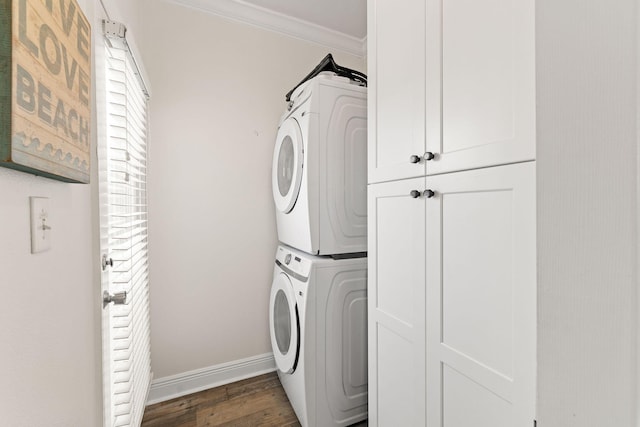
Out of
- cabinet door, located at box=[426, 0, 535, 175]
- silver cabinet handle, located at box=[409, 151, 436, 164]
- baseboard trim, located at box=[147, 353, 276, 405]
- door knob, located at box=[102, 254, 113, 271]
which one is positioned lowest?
baseboard trim, located at box=[147, 353, 276, 405]

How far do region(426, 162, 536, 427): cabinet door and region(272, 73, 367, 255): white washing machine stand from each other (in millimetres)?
600

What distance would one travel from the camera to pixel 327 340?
4.89ft

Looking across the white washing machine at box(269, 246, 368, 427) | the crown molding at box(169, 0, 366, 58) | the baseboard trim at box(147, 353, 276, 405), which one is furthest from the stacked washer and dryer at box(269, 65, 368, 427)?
the crown molding at box(169, 0, 366, 58)

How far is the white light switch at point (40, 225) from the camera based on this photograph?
1.80 ft

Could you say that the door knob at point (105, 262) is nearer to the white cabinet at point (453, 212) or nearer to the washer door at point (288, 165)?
the washer door at point (288, 165)

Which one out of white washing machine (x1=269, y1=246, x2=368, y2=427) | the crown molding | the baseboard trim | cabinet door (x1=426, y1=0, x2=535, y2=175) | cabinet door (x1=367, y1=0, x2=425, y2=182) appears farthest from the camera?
the crown molding

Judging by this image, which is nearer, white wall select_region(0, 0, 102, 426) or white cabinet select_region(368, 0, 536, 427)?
white wall select_region(0, 0, 102, 426)

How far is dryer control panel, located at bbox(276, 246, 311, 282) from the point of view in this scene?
4.91ft

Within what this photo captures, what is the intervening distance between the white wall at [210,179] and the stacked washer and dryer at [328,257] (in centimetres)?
54

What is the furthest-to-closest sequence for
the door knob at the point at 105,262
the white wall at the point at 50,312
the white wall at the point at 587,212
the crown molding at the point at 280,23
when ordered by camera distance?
1. the crown molding at the point at 280,23
2. the door knob at the point at 105,262
3. the white wall at the point at 50,312
4. the white wall at the point at 587,212

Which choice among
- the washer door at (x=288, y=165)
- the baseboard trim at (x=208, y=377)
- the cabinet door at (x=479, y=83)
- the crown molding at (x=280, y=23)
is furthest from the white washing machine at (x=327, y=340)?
the crown molding at (x=280, y=23)

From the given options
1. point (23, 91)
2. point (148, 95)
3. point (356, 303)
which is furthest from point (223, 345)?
point (23, 91)

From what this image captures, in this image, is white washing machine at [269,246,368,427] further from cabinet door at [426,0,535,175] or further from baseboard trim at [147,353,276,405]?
cabinet door at [426,0,535,175]

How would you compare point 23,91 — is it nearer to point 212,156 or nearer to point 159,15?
A: point 212,156
